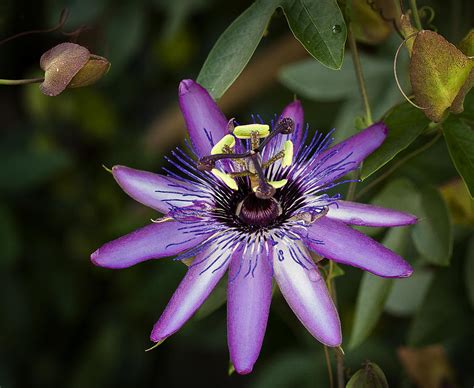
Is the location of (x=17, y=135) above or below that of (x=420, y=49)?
below

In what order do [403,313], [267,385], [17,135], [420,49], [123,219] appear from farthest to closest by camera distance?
[17,135] < [123,219] < [267,385] < [403,313] < [420,49]

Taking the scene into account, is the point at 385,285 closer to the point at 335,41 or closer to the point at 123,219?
the point at 335,41

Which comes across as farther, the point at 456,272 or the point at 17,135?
the point at 17,135

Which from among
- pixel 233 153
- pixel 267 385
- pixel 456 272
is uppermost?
pixel 233 153

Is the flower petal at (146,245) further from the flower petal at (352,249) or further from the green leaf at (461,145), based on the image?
the green leaf at (461,145)

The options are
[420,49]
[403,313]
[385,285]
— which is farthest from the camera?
[403,313]

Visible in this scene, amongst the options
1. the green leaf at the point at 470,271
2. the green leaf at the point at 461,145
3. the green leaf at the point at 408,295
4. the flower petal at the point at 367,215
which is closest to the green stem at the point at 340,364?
the flower petal at the point at 367,215

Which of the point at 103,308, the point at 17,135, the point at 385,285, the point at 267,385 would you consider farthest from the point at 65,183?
the point at 385,285
